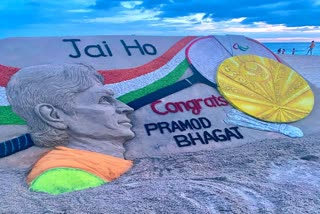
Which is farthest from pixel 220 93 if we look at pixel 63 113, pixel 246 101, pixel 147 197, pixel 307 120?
pixel 147 197

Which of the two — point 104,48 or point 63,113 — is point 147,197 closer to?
point 63,113

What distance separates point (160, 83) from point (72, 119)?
179 centimetres

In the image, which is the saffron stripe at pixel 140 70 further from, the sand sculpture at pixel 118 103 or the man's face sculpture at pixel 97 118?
the man's face sculpture at pixel 97 118

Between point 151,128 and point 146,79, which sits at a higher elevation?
point 146,79

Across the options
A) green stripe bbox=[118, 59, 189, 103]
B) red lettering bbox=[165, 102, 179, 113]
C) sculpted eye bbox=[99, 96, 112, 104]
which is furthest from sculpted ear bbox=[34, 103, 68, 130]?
red lettering bbox=[165, 102, 179, 113]

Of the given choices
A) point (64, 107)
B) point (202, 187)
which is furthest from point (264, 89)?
point (64, 107)

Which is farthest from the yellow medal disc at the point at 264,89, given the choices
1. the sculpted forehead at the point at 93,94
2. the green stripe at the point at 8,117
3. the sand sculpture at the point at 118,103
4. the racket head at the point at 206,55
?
the green stripe at the point at 8,117

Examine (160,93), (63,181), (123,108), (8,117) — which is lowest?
(63,181)

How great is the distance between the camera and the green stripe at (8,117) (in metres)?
4.88

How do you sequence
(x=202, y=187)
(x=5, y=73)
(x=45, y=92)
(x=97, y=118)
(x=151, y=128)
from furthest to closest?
(x=5, y=73) < (x=151, y=128) < (x=97, y=118) < (x=45, y=92) < (x=202, y=187)

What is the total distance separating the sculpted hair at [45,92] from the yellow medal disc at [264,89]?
2419 millimetres

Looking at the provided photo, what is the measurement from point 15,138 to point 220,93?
3.17 metres

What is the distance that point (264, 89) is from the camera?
6465mm

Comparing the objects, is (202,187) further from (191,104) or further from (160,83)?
(160,83)
